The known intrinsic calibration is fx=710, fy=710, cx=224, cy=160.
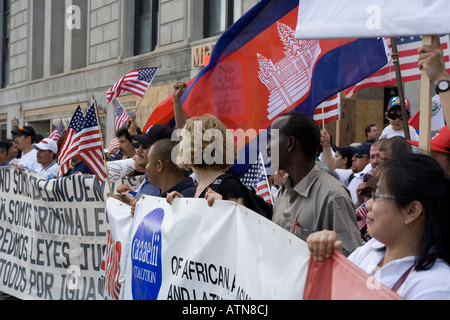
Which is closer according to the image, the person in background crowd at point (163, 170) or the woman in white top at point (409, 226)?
the woman in white top at point (409, 226)

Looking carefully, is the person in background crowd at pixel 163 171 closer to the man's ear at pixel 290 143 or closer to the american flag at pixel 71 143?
the man's ear at pixel 290 143

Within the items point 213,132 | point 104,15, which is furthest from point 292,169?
point 104,15

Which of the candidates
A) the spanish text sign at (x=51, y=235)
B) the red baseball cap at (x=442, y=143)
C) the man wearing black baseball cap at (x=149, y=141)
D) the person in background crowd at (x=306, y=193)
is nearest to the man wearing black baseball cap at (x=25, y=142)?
the spanish text sign at (x=51, y=235)

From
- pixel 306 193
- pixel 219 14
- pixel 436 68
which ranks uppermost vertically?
pixel 219 14

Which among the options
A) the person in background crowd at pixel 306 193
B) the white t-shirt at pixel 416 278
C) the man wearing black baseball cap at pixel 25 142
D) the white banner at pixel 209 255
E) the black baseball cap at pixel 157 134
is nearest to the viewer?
the white t-shirt at pixel 416 278

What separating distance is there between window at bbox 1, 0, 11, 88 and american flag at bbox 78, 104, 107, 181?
83.8 ft

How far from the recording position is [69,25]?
22.8 metres

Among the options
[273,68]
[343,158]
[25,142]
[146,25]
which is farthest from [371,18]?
[146,25]

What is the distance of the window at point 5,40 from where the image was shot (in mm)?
30875

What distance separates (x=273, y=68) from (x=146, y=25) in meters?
15.6

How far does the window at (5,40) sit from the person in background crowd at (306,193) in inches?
1123

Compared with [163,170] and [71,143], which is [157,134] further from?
[71,143]

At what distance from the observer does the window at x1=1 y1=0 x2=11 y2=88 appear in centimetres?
3088

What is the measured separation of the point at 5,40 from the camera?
31.2 meters
